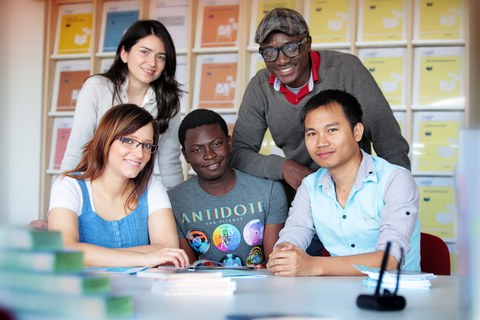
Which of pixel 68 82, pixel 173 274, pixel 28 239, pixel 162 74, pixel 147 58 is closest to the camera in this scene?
pixel 28 239

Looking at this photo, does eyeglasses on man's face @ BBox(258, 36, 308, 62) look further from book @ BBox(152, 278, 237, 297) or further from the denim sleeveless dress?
book @ BBox(152, 278, 237, 297)

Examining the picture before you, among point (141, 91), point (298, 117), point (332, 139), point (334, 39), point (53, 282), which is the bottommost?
point (53, 282)

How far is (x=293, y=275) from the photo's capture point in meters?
1.84

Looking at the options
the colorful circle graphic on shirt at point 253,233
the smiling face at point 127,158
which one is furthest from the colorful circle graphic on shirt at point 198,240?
the smiling face at point 127,158

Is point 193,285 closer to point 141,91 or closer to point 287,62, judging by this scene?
point 287,62

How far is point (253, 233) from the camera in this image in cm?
255

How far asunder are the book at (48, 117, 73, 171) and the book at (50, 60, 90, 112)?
9 cm

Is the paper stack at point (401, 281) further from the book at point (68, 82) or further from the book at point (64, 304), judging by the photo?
the book at point (68, 82)

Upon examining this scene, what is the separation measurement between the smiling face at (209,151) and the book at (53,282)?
1.71m

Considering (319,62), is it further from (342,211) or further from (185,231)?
(185,231)

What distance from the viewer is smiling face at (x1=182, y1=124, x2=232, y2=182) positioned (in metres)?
2.57

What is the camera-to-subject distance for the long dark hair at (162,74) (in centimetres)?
277

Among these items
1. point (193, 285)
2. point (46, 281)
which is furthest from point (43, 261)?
point (193, 285)

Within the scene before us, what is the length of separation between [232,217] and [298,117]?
478 millimetres
